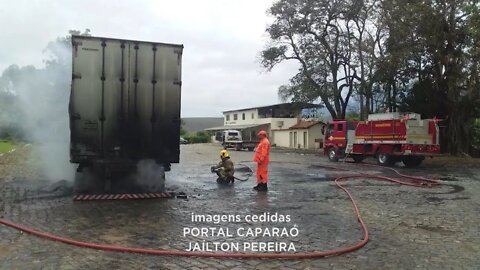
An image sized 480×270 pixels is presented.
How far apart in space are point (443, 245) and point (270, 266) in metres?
2.69

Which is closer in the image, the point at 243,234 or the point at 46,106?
the point at 243,234

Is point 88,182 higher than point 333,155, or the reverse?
point 333,155

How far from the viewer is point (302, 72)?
3878cm

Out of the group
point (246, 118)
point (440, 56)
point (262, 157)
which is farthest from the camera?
point (246, 118)

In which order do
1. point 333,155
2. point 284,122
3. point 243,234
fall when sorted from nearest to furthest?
point 243,234 < point 333,155 < point 284,122

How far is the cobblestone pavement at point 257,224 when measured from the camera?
206 inches

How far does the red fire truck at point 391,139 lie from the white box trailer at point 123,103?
14.5m

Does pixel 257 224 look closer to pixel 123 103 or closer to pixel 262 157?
pixel 262 157

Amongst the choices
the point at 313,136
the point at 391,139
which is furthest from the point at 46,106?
the point at 313,136

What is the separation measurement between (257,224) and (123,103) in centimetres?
421

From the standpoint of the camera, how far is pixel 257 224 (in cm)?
735

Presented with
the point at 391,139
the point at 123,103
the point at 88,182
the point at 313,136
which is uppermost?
the point at 123,103

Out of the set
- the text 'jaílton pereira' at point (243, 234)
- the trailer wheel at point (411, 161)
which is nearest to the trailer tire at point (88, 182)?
the text 'jaílton pereira' at point (243, 234)

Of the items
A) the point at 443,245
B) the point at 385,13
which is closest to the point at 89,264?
the point at 443,245
